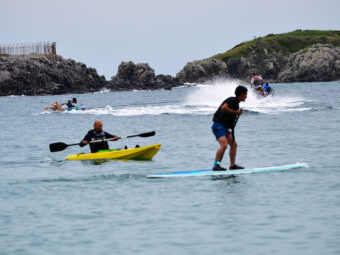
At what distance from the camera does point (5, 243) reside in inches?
389

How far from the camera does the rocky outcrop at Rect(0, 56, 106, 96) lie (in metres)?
130

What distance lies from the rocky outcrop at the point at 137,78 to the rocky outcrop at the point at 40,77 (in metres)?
10.7

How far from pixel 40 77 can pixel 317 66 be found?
93.0 metres

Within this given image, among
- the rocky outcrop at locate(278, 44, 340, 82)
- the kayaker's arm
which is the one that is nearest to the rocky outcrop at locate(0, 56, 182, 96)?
the rocky outcrop at locate(278, 44, 340, 82)

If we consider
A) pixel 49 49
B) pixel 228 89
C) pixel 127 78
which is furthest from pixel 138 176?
pixel 127 78

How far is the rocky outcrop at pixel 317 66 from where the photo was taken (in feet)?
603

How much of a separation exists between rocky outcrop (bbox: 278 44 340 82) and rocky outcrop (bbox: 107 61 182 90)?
4835cm

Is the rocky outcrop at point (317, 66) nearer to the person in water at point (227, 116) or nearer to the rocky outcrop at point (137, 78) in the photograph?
the rocky outcrop at point (137, 78)

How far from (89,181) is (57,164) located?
4.28 meters

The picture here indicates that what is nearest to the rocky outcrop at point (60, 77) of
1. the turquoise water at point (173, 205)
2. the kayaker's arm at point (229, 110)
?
the turquoise water at point (173, 205)

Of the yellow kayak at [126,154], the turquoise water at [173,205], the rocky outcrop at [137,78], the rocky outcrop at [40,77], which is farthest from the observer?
the rocky outcrop at [137,78]

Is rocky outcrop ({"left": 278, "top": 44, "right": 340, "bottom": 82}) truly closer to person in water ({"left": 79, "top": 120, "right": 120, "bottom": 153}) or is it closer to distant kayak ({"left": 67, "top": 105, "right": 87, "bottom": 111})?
distant kayak ({"left": 67, "top": 105, "right": 87, "bottom": 111})

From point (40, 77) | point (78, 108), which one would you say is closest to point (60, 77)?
point (40, 77)

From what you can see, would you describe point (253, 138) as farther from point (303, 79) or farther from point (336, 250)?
point (303, 79)
